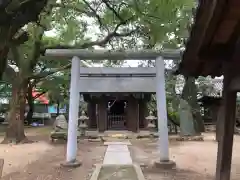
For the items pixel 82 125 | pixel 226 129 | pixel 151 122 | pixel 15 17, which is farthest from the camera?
pixel 151 122

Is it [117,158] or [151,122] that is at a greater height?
[151,122]

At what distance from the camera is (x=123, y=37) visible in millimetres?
14734

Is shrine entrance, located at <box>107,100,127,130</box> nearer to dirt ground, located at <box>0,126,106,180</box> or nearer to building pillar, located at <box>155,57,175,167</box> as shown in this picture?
dirt ground, located at <box>0,126,106,180</box>

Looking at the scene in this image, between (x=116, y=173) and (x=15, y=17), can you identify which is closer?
(x=15, y=17)

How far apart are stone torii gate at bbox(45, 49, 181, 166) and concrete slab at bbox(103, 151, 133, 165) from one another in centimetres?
86

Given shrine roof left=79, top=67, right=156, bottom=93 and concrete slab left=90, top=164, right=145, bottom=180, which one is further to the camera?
shrine roof left=79, top=67, right=156, bottom=93

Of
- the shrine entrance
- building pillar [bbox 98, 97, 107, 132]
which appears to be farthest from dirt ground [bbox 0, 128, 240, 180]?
the shrine entrance

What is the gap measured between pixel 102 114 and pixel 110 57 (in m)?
9.96

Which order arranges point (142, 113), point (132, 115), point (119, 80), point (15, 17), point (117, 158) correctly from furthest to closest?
point (142, 113)
point (132, 115)
point (117, 158)
point (119, 80)
point (15, 17)

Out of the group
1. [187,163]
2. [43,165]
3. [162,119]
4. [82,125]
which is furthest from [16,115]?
[187,163]

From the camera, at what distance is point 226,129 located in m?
4.64

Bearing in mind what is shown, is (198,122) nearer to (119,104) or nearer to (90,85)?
(119,104)

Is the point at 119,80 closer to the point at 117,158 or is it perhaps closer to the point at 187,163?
the point at 117,158

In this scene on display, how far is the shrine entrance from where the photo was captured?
20234mm
